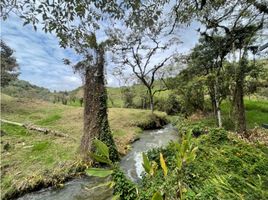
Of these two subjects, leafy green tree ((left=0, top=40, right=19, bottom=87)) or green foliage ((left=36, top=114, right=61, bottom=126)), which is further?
leafy green tree ((left=0, top=40, right=19, bottom=87))

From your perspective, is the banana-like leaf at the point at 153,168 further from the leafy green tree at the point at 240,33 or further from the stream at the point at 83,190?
the leafy green tree at the point at 240,33

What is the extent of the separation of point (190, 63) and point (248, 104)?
1024cm

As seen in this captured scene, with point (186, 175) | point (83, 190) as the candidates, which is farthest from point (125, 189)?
point (83, 190)

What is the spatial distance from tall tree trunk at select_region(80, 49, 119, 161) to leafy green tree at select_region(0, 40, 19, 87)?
46.7 ft

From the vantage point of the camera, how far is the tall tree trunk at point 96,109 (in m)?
9.54

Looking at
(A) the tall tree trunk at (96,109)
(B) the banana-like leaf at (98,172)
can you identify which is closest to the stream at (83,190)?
(A) the tall tree trunk at (96,109)

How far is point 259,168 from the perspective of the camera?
451 centimetres

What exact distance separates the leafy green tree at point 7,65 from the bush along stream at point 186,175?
638 inches

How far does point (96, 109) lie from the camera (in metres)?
9.70

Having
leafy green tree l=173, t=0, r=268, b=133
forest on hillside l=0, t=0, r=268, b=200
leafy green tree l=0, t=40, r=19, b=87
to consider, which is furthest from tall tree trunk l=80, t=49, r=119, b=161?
leafy green tree l=0, t=40, r=19, b=87

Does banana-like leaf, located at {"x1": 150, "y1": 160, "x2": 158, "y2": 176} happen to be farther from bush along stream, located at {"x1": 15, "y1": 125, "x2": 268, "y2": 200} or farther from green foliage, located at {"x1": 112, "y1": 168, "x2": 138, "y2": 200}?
green foliage, located at {"x1": 112, "y1": 168, "x2": 138, "y2": 200}

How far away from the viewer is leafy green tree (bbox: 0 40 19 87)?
20564mm

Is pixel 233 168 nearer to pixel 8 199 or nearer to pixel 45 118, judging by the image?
pixel 8 199

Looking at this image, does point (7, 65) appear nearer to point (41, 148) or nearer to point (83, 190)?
point (41, 148)
